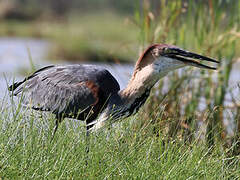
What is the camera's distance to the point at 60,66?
12.6 ft

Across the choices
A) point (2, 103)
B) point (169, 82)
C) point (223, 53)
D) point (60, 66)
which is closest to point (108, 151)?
point (2, 103)

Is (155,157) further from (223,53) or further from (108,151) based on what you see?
(223,53)

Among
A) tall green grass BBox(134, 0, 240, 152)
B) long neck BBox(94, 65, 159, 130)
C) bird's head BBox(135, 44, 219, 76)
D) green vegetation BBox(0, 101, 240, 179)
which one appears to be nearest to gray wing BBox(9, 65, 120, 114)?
long neck BBox(94, 65, 159, 130)

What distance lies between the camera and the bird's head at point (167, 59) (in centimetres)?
324

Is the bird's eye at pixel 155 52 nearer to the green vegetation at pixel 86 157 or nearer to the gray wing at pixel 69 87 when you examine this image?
the gray wing at pixel 69 87

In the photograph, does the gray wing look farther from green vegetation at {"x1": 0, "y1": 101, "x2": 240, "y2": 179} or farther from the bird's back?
green vegetation at {"x1": 0, "y1": 101, "x2": 240, "y2": 179}

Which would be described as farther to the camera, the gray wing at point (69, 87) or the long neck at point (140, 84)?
the gray wing at point (69, 87)

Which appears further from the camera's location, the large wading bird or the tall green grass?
the tall green grass

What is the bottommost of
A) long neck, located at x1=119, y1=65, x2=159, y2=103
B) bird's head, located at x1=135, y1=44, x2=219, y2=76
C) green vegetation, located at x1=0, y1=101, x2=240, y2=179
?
green vegetation, located at x1=0, y1=101, x2=240, y2=179

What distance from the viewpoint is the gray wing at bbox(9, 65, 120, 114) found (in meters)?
3.57

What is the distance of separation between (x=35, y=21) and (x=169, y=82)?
2372cm

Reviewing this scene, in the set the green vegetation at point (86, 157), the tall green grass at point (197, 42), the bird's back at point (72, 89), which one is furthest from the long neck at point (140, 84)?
the tall green grass at point (197, 42)

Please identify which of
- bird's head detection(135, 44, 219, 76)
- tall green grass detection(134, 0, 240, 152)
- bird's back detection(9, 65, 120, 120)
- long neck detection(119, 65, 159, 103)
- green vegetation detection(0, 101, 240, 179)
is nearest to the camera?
green vegetation detection(0, 101, 240, 179)

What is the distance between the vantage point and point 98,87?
3.56 m
